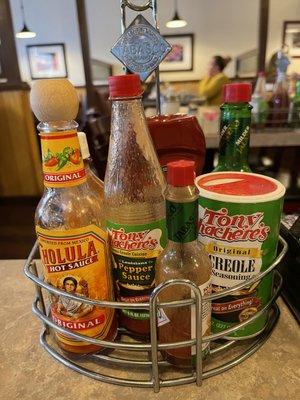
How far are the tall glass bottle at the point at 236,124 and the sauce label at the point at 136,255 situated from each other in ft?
0.45

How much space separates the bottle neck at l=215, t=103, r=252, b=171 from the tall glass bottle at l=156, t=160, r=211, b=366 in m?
0.14

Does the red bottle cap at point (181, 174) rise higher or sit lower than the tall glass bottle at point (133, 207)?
higher

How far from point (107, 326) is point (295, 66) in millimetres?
5877

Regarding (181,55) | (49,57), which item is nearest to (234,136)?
(49,57)

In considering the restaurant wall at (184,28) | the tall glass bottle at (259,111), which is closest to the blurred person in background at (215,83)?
the tall glass bottle at (259,111)

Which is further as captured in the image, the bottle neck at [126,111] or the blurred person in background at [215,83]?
the blurred person in background at [215,83]

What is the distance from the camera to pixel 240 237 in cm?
34

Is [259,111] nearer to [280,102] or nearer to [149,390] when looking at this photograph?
[280,102]

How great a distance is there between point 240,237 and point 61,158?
0.62 ft

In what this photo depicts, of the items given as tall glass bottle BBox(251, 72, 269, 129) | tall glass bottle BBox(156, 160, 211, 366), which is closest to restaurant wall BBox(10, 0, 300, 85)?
tall glass bottle BBox(251, 72, 269, 129)

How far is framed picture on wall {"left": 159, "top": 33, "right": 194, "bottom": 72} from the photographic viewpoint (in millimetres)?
5340

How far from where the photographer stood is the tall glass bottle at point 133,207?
0.36 metres

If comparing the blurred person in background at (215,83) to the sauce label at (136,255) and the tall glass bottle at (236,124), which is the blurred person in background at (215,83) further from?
the sauce label at (136,255)

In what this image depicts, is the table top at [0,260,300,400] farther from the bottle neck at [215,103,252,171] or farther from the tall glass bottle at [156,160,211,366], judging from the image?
the bottle neck at [215,103,252,171]
